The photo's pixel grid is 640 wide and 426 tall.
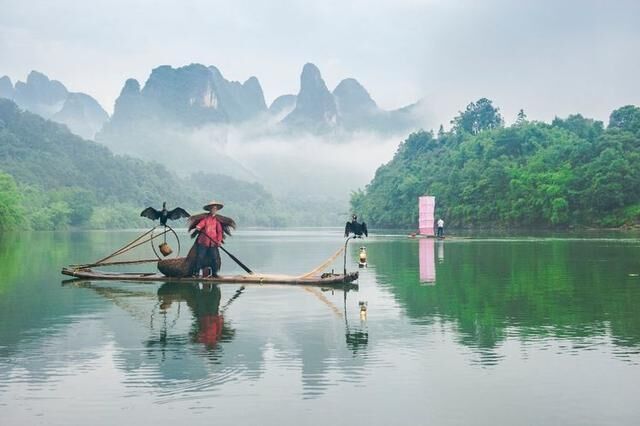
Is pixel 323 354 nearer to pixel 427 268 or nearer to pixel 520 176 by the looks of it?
pixel 427 268

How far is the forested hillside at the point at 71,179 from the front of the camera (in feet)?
405

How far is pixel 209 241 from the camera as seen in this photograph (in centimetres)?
2372

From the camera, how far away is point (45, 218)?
112 metres

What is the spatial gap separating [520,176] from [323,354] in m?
84.8

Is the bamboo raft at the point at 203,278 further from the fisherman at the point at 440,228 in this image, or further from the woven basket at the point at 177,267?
the fisherman at the point at 440,228

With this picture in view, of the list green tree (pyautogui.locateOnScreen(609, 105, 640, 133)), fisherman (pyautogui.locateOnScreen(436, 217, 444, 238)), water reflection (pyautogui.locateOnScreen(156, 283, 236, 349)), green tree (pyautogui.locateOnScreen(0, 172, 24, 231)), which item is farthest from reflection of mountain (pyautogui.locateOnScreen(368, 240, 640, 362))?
green tree (pyautogui.locateOnScreen(0, 172, 24, 231))

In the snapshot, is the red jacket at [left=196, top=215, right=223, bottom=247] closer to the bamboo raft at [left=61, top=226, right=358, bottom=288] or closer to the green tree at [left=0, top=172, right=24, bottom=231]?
the bamboo raft at [left=61, top=226, right=358, bottom=288]

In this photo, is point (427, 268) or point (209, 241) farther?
point (427, 268)

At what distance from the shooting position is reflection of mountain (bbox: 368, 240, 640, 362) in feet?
46.8

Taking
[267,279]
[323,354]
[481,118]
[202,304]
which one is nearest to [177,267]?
[267,279]

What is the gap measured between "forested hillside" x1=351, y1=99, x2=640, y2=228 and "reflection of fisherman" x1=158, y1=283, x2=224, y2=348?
62638 millimetres

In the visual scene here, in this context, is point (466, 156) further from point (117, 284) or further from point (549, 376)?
point (549, 376)

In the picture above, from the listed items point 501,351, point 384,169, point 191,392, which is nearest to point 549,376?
point 501,351

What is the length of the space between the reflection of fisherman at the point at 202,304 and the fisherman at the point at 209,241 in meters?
0.75
